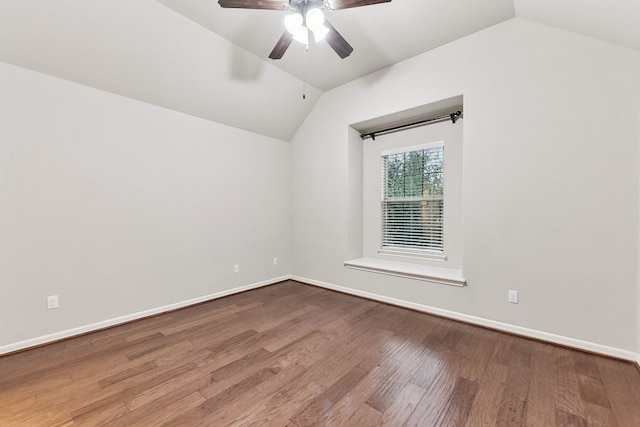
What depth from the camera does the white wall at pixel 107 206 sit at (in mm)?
2350

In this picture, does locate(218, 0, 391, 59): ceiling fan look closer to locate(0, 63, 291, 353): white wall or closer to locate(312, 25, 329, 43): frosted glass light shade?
locate(312, 25, 329, 43): frosted glass light shade

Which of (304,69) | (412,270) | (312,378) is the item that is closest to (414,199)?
(412,270)

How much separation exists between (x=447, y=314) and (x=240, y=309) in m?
2.46

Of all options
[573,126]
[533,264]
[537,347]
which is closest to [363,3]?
[573,126]

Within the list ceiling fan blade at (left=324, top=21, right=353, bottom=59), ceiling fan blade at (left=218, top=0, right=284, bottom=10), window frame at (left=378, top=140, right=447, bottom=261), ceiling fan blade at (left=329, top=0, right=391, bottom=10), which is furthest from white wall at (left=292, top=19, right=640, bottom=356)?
ceiling fan blade at (left=218, top=0, right=284, bottom=10)

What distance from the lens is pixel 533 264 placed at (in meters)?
2.51

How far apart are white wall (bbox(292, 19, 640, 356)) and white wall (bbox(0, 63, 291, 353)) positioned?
256cm

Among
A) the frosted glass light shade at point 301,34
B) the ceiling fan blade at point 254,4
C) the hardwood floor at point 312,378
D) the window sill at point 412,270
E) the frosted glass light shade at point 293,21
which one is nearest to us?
the hardwood floor at point 312,378

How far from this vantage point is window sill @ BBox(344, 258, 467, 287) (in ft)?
9.91

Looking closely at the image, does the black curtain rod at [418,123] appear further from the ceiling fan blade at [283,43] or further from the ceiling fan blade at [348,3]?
the ceiling fan blade at [283,43]

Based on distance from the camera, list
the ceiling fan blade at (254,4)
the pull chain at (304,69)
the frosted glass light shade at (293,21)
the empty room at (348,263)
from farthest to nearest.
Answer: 1. the pull chain at (304,69)
2. the frosted glass light shade at (293,21)
3. the ceiling fan blade at (254,4)
4. the empty room at (348,263)

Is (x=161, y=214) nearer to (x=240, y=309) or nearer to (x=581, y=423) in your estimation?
(x=240, y=309)

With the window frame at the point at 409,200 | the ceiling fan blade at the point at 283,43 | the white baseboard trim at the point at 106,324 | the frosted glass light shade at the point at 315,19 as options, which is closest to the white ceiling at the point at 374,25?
the ceiling fan blade at the point at 283,43

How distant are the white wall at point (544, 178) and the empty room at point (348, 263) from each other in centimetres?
2
